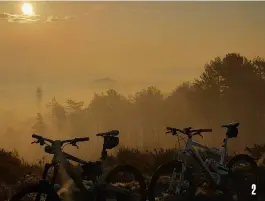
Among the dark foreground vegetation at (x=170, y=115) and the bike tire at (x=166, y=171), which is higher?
the dark foreground vegetation at (x=170, y=115)

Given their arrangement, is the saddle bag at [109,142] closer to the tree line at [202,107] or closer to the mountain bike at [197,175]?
the mountain bike at [197,175]

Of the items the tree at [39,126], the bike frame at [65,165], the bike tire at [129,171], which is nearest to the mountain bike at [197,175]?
the bike tire at [129,171]

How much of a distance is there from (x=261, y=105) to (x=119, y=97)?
53.4m

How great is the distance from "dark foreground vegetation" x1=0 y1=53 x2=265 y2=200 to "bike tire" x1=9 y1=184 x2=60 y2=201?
466 cm

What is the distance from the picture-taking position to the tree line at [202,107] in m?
58.3

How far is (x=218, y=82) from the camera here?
2335 inches

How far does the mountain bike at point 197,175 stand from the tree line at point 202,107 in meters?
24.2

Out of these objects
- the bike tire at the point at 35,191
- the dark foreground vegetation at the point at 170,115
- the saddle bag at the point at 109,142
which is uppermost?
the dark foreground vegetation at the point at 170,115

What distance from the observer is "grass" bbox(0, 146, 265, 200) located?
1328 centimetres

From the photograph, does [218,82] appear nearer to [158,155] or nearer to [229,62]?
[229,62]

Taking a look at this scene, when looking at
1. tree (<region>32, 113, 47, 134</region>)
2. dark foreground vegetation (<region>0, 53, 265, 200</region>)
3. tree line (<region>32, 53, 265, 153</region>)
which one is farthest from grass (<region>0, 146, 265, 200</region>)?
tree (<region>32, 113, 47, 134</region>)

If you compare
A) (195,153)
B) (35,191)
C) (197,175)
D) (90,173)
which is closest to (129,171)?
(90,173)

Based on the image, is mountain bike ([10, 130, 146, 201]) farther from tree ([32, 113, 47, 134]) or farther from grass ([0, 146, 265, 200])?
tree ([32, 113, 47, 134])

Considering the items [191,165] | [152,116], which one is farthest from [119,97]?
[191,165]
